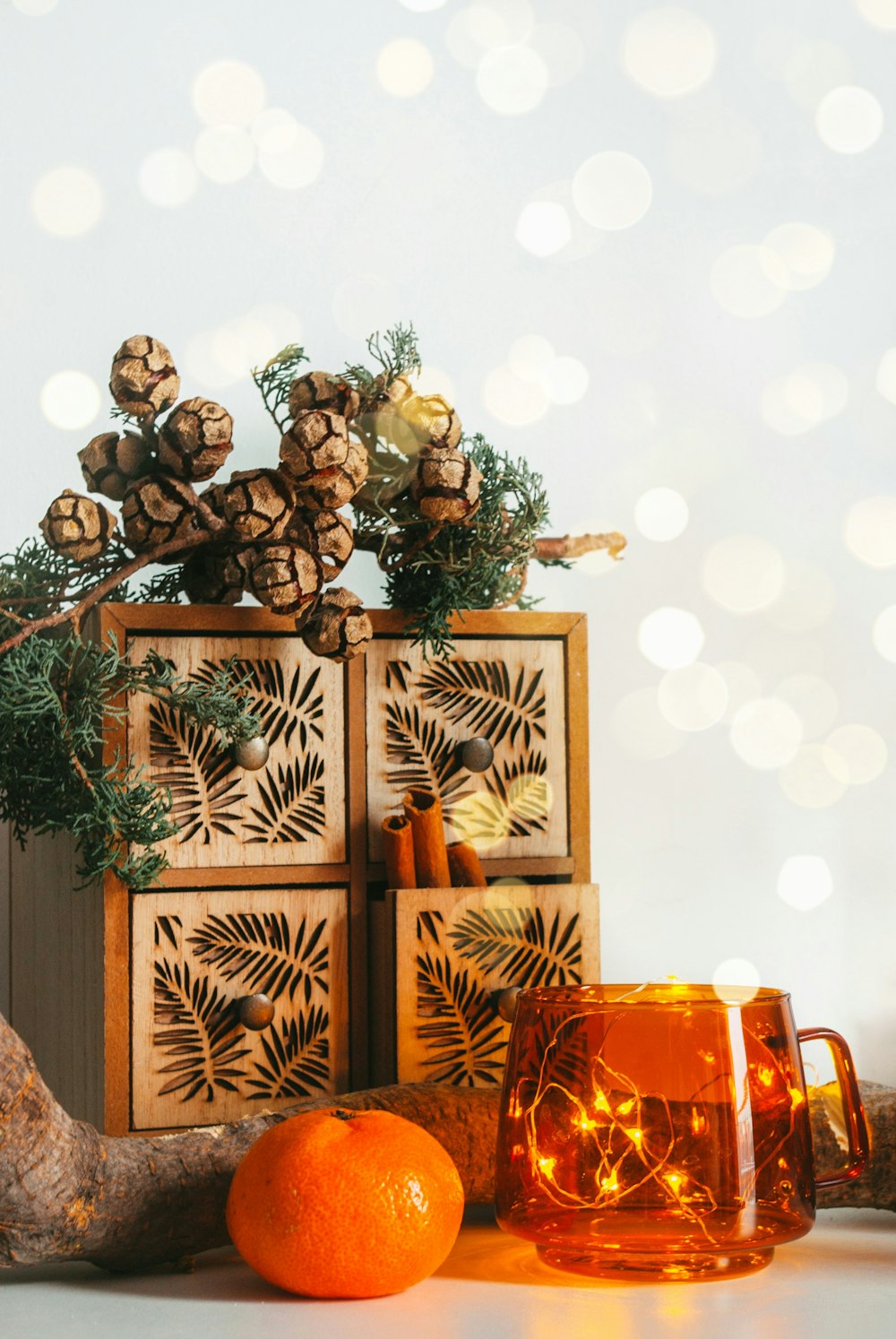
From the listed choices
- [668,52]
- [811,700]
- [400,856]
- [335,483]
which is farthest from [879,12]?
[400,856]

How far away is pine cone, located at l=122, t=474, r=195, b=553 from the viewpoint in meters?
0.80

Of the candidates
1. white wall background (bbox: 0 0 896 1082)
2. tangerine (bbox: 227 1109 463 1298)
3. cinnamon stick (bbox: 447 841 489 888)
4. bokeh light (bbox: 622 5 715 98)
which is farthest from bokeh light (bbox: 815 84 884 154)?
tangerine (bbox: 227 1109 463 1298)

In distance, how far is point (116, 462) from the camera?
817mm

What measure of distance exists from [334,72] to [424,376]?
0.31 m

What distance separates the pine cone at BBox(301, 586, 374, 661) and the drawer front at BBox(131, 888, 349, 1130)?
156 millimetres

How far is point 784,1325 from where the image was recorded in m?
0.57

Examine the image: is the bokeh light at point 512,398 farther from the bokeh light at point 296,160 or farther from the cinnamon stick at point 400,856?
the cinnamon stick at point 400,856

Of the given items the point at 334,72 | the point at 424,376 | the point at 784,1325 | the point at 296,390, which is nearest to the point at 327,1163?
the point at 784,1325

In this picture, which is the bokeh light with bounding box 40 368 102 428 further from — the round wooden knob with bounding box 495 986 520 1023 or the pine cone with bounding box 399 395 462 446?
the round wooden knob with bounding box 495 986 520 1023

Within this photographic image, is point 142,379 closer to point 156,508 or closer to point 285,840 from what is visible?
point 156,508

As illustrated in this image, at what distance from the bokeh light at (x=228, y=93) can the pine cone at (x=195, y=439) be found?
0.56 m

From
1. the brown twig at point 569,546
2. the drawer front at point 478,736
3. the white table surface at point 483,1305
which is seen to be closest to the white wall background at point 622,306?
the brown twig at point 569,546

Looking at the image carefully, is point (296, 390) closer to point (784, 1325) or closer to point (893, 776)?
point (784, 1325)

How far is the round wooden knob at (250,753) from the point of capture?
2.69 ft
